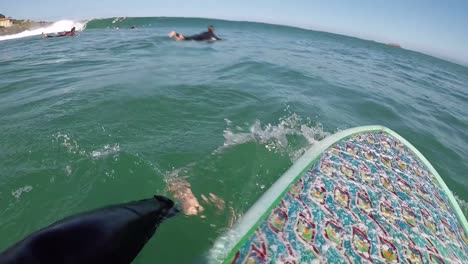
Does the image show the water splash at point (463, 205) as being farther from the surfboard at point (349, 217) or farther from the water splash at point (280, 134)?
the water splash at point (280, 134)

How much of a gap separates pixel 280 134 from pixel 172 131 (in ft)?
6.40

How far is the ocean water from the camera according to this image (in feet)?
11.5

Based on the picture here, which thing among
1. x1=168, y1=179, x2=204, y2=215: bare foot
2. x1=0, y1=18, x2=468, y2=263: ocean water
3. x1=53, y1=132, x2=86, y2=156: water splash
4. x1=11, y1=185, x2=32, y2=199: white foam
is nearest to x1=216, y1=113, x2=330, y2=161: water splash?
x1=0, y1=18, x2=468, y2=263: ocean water

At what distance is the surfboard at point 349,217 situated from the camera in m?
2.62

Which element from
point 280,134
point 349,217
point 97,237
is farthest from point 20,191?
point 280,134

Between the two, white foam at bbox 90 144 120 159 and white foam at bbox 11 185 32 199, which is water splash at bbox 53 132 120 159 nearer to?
white foam at bbox 90 144 120 159

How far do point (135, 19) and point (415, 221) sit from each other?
147 feet

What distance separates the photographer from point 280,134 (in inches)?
222

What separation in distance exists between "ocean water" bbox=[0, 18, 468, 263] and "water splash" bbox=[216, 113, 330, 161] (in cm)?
2

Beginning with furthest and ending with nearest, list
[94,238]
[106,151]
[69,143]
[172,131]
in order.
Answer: [172,131]
[69,143]
[106,151]
[94,238]

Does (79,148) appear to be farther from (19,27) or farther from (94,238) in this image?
(19,27)

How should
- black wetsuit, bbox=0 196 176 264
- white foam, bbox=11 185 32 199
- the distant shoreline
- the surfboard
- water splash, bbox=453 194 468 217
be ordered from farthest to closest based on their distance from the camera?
the distant shoreline
water splash, bbox=453 194 468 217
white foam, bbox=11 185 32 199
the surfboard
black wetsuit, bbox=0 196 176 264

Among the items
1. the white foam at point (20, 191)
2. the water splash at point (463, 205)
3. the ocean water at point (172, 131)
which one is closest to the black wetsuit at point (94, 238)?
the ocean water at point (172, 131)

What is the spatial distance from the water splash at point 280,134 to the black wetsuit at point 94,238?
226 centimetres
